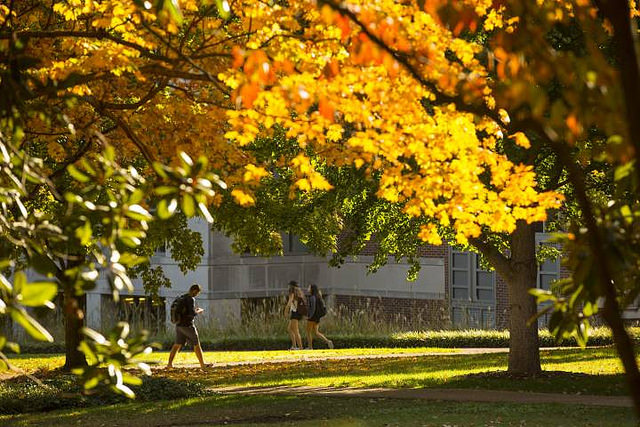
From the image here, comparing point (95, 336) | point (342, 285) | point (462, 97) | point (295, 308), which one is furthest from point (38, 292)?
point (342, 285)

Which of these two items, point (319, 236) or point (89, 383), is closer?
point (89, 383)

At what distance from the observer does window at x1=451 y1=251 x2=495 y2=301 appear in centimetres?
3362

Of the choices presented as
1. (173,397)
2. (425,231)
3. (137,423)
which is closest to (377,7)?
(425,231)

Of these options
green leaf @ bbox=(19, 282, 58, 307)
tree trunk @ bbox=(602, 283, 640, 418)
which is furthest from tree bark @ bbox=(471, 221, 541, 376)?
tree trunk @ bbox=(602, 283, 640, 418)

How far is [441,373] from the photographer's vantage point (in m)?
19.8

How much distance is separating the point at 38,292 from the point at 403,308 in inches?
1252

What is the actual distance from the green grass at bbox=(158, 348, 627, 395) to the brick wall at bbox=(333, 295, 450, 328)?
8037mm

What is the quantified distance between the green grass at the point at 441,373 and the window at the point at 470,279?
330 inches

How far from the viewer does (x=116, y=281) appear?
4.79m

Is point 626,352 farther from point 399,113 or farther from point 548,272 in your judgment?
point 548,272

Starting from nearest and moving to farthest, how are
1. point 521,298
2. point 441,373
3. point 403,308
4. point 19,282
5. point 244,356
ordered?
point 19,282 < point 521,298 < point 441,373 < point 244,356 < point 403,308

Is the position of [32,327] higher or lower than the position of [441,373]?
higher

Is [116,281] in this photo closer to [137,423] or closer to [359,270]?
[137,423]

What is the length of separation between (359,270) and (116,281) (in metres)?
31.9
